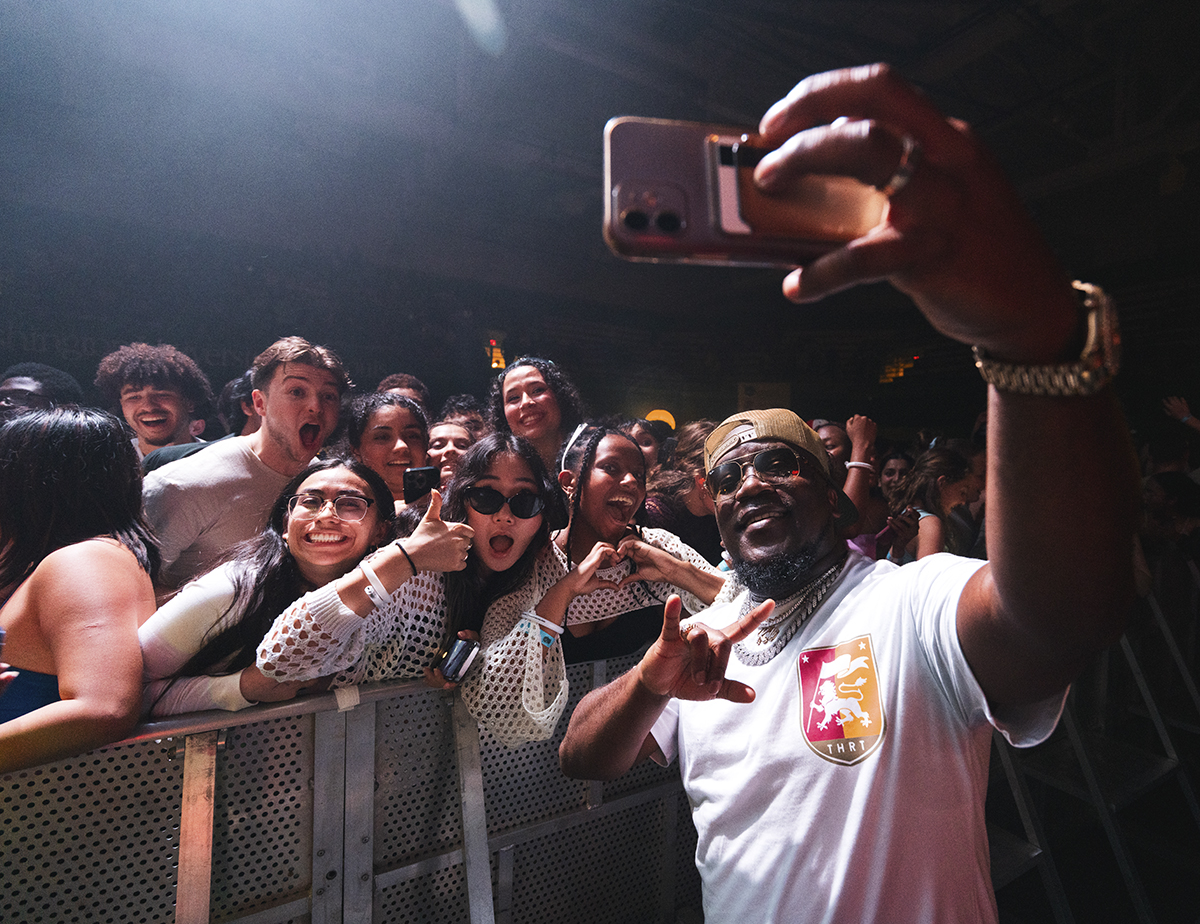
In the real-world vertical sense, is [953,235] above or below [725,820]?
above

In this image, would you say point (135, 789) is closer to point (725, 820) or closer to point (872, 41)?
point (725, 820)

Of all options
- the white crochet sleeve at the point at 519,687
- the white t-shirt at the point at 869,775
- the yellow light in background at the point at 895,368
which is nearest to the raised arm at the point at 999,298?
the white t-shirt at the point at 869,775

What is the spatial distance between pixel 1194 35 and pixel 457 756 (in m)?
11.5

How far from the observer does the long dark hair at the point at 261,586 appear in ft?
6.11

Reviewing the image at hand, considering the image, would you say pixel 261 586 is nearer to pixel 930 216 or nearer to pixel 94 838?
pixel 94 838

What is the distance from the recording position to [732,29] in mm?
7648

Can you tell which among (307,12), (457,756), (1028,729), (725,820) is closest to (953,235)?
(1028,729)

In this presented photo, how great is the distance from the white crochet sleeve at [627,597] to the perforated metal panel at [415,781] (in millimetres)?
636

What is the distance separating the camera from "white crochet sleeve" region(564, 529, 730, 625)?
247cm

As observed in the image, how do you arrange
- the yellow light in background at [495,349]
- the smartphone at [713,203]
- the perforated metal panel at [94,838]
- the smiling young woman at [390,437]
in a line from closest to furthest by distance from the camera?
1. the smartphone at [713,203]
2. the perforated metal panel at [94,838]
3. the smiling young woman at [390,437]
4. the yellow light in background at [495,349]

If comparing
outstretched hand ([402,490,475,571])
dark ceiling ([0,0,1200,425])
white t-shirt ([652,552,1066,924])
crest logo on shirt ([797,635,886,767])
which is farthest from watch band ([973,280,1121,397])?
dark ceiling ([0,0,1200,425])

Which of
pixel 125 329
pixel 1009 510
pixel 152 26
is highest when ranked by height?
pixel 152 26

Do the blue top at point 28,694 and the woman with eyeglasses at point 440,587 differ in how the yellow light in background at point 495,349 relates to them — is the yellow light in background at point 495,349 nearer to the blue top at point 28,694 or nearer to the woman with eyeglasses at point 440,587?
the woman with eyeglasses at point 440,587

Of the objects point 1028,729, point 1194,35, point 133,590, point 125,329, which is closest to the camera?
point 1028,729
